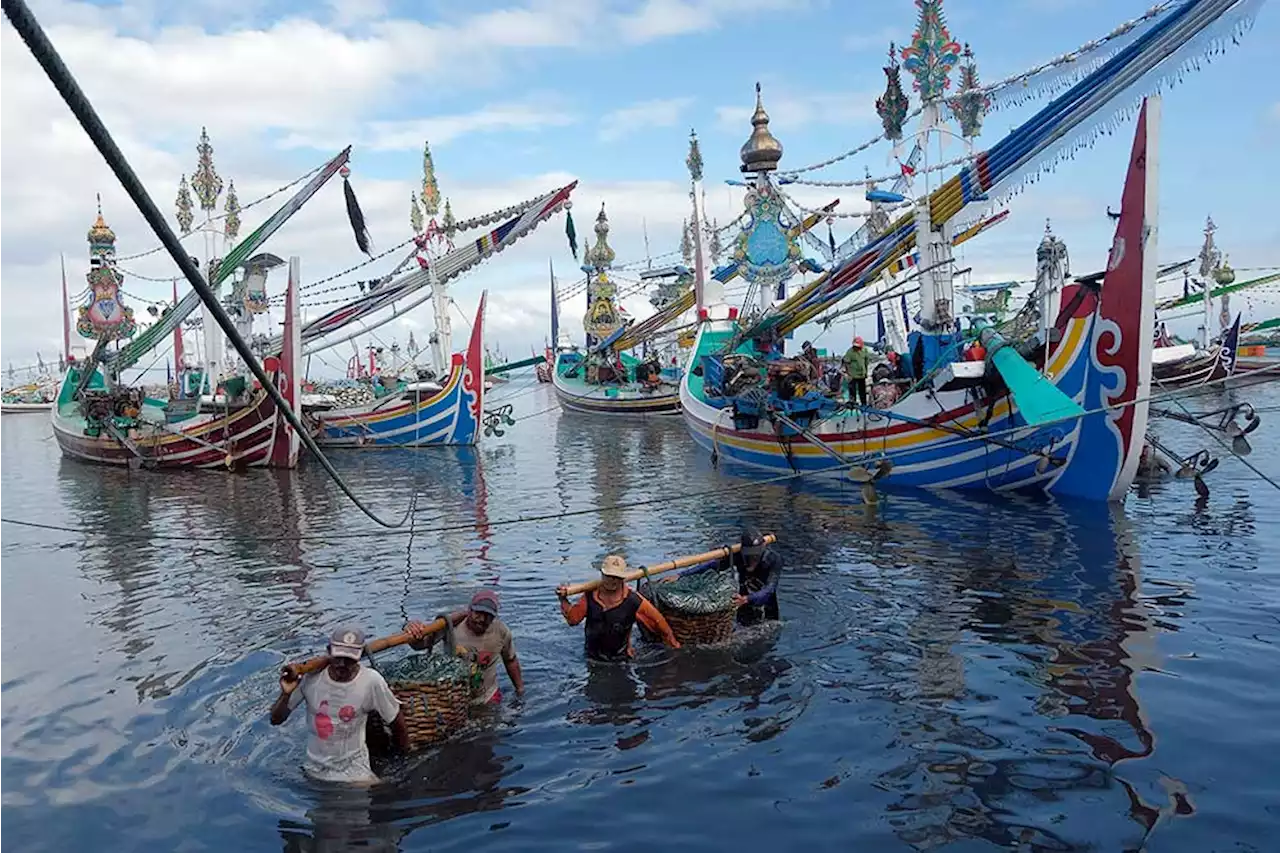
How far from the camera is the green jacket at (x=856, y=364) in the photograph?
21.9 metres

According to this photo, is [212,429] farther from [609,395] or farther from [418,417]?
[609,395]

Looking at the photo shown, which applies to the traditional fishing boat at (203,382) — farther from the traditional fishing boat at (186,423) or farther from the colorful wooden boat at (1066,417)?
the colorful wooden boat at (1066,417)

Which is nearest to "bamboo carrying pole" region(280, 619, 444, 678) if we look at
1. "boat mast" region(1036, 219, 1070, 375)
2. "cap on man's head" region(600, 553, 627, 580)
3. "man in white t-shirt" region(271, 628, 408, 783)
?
"man in white t-shirt" region(271, 628, 408, 783)

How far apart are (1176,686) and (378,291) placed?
32806 millimetres

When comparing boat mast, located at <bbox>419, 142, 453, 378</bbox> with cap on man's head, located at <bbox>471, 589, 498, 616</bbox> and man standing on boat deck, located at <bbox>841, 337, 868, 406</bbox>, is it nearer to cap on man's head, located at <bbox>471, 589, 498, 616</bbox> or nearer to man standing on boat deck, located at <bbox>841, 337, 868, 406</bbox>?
man standing on boat deck, located at <bbox>841, 337, 868, 406</bbox>

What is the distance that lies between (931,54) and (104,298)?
30.4 meters

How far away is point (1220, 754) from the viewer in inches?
261

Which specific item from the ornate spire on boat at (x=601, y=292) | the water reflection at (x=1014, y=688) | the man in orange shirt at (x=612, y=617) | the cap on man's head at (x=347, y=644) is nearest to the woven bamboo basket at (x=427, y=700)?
the cap on man's head at (x=347, y=644)

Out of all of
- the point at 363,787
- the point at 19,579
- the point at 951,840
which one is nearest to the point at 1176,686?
the point at 951,840

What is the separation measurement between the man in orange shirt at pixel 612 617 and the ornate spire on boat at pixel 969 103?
15.3m

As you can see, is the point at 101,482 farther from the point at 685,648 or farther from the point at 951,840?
the point at 951,840

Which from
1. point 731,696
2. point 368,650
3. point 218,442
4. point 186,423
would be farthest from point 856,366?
point 186,423

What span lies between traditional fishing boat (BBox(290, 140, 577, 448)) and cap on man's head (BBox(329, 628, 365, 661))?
2764cm

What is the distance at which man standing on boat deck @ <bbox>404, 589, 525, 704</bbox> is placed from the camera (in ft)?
25.4
